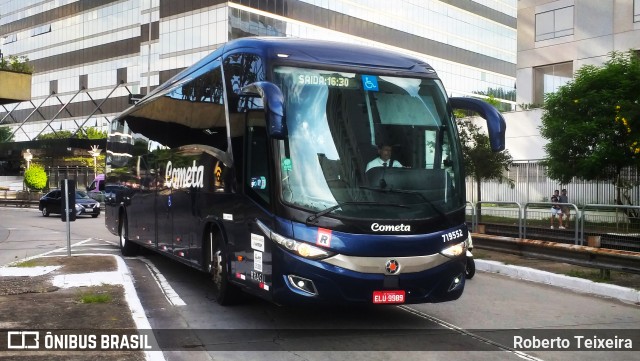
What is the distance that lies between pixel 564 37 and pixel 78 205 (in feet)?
90.4

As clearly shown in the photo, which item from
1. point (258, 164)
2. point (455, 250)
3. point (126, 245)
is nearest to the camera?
point (455, 250)

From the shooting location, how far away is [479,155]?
92.1ft

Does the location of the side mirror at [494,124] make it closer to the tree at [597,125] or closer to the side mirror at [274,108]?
the side mirror at [274,108]

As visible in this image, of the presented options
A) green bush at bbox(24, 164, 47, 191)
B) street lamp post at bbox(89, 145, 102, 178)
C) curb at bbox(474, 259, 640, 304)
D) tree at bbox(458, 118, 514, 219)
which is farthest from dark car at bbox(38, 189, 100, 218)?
curb at bbox(474, 259, 640, 304)

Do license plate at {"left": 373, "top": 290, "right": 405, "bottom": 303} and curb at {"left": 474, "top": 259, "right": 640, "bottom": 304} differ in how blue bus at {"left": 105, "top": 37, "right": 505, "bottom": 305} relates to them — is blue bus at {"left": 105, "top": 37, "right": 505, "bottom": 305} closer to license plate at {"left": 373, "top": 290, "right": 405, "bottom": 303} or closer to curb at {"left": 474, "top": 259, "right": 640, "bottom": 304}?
license plate at {"left": 373, "top": 290, "right": 405, "bottom": 303}

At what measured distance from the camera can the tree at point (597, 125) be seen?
935 inches

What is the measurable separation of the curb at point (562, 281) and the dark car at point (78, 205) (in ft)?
83.0

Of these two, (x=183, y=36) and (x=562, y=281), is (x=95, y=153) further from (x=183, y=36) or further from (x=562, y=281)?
(x=562, y=281)

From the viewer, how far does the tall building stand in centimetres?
3284

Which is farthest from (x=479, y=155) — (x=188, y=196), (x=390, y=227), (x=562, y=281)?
(x=390, y=227)

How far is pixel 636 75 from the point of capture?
79.6 ft

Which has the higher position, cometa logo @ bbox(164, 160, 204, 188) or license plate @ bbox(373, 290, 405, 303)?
cometa logo @ bbox(164, 160, 204, 188)

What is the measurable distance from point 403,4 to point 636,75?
43704 millimetres

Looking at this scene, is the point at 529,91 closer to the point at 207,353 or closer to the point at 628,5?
the point at 628,5
